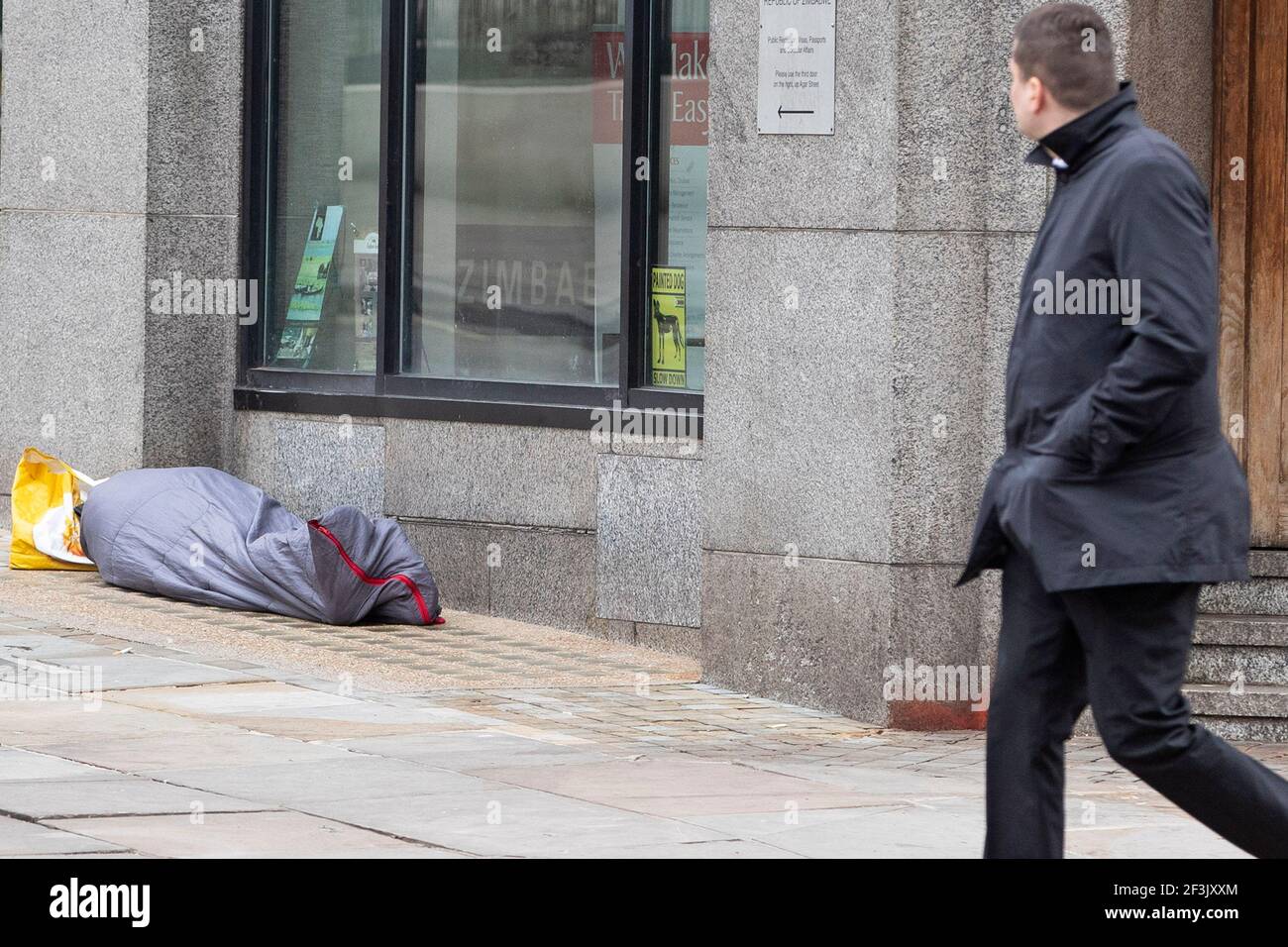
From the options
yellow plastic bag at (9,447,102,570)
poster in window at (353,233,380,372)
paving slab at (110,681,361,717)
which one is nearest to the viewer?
paving slab at (110,681,361,717)

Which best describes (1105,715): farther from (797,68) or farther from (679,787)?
(797,68)

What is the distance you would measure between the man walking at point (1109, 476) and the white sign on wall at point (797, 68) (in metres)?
3.48

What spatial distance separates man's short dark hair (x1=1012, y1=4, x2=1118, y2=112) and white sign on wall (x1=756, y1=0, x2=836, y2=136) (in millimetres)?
3483

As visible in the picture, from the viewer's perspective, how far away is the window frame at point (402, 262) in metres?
9.65

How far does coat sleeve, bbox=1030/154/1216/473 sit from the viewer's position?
4117mm

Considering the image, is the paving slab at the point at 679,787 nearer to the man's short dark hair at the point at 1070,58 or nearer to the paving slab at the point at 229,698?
the paving slab at the point at 229,698

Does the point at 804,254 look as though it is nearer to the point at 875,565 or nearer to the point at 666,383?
the point at 875,565

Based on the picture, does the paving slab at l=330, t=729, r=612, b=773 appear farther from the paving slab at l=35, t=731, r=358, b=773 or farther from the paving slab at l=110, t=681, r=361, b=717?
the paving slab at l=110, t=681, r=361, b=717

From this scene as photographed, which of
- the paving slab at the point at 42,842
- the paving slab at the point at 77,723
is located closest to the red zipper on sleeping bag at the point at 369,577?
the paving slab at the point at 77,723

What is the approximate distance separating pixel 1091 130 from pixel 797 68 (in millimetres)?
3713

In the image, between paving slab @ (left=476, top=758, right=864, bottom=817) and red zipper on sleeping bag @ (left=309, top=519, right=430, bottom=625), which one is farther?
red zipper on sleeping bag @ (left=309, top=519, right=430, bottom=625)

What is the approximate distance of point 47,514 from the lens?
10914mm

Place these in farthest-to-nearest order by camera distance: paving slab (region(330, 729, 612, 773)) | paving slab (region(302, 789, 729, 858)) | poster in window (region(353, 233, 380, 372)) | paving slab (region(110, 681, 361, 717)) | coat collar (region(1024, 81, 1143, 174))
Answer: poster in window (region(353, 233, 380, 372)), paving slab (region(110, 681, 361, 717)), paving slab (region(330, 729, 612, 773)), paving slab (region(302, 789, 729, 858)), coat collar (region(1024, 81, 1143, 174))

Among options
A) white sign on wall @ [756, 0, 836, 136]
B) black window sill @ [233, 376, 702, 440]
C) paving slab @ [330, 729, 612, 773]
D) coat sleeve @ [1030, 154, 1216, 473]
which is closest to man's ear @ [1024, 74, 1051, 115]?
coat sleeve @ [1030, 154, 1216, 473]
